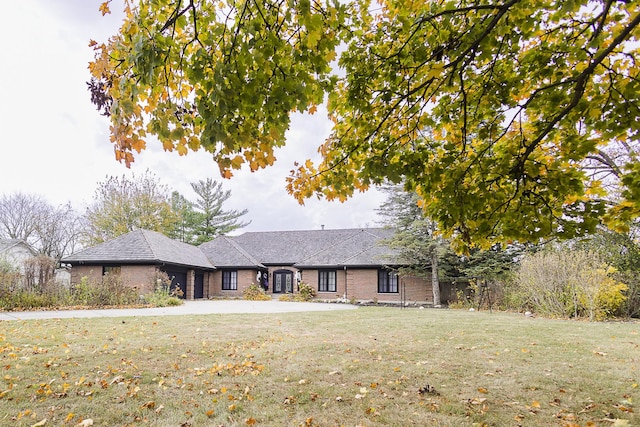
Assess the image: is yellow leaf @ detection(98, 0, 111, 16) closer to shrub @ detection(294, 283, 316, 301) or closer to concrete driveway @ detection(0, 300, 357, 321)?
concrete driveway @ detection(0, 300, 357, 321)

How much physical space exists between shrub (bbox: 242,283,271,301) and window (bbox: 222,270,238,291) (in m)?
1.48

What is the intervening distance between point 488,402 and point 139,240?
2370 centimetres

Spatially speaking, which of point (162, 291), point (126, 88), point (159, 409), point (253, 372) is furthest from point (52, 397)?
point (162, 291)

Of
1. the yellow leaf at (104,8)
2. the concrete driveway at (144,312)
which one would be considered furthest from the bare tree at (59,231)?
the yellow leaf at (104,8)

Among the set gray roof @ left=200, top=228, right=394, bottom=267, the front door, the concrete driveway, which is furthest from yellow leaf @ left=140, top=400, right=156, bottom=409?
the front door

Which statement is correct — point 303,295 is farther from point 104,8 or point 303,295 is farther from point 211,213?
point 104,8

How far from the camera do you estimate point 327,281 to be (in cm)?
2641

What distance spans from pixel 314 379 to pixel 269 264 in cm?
2530

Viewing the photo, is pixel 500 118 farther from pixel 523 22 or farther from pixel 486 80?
pixel 523 22

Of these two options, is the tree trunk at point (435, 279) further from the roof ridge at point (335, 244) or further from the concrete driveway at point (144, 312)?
the roof ridge at point (335, 244)

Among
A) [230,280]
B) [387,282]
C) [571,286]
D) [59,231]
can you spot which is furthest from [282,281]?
[59,231]

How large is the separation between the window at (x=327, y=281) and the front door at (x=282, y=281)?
4.13 metres

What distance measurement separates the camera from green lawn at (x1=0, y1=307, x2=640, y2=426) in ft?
12.8

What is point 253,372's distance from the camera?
17.8 feet
